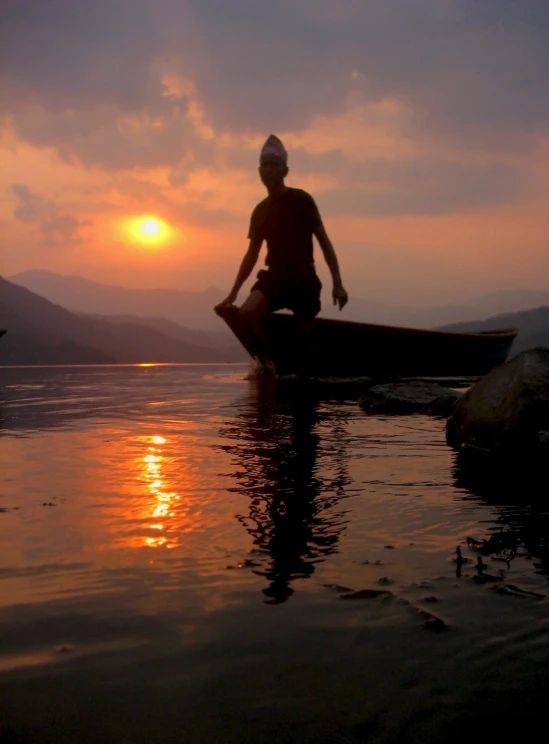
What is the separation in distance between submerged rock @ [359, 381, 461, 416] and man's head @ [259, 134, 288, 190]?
12.7 feet

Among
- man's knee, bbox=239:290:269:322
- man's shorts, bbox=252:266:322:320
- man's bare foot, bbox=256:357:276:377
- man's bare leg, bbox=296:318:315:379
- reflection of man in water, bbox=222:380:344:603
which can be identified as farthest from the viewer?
man's bare foot, bbox=256:357:276:377

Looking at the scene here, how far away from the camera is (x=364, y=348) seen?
12922 mm

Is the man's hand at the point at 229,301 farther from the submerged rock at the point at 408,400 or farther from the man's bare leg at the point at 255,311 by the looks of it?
the submerged rock at the point at 408,400

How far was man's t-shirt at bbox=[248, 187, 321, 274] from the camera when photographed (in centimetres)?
968

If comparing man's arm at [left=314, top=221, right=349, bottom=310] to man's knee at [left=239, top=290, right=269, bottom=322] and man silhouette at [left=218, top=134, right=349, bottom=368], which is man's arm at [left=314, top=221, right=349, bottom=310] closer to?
man silhouette at [left=218, top=134, right=349, bottom=368]

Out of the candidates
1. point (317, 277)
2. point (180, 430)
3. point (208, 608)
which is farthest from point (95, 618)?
point (317, 277)

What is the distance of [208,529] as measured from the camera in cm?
212

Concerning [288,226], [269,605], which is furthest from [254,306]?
[269,605]

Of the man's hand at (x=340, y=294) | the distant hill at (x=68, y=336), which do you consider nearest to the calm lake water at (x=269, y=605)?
the man's hand at (x=340, y=294)

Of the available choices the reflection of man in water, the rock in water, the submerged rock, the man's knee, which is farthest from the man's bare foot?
the rock in water

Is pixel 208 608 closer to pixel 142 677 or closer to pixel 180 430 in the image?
pixel 142 677

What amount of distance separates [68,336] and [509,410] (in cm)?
9285

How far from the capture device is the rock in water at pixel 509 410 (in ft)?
12.3

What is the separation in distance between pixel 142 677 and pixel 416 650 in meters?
0.50
